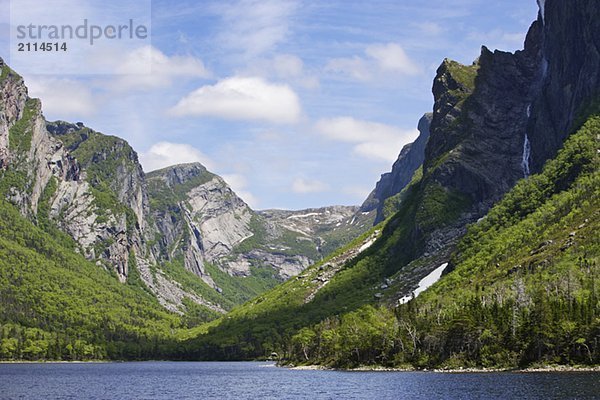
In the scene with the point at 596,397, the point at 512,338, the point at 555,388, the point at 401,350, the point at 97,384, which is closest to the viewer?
the point at 596,397

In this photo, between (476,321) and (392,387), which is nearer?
(392,387)

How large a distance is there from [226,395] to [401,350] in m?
66.0

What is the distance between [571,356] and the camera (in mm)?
150375

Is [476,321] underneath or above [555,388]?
above

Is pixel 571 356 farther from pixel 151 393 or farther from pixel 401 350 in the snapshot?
pixel 151 393

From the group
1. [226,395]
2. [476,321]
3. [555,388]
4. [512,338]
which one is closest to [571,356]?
[512,338]

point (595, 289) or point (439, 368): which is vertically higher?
point (595, 289)

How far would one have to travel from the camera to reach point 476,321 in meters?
171

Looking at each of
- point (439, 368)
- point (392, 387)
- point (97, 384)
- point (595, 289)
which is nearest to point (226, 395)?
point (392, 387)

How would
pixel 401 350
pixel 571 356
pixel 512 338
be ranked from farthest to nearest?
pixel 401 350 < pixel 512 338 < pixel 571 356

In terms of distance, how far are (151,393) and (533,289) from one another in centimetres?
10271

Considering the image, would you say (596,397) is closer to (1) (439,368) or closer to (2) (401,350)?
(1) (439,368)

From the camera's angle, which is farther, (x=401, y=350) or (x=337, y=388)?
(x=401, y=350)

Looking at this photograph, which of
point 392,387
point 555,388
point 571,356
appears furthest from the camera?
point 571,356
